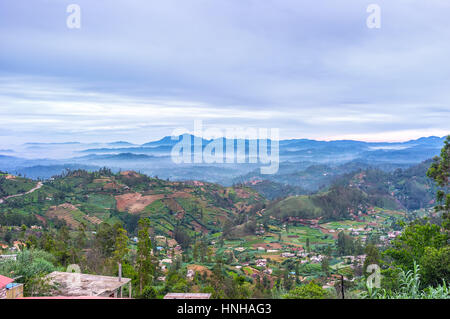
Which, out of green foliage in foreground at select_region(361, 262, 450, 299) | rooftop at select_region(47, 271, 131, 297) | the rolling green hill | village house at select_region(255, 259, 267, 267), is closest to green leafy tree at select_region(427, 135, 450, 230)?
green foliage in foreground at select_region(361, 262, 450, 299)

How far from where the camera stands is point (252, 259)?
33.9 m

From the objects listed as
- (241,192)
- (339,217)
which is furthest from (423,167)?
(241,192)

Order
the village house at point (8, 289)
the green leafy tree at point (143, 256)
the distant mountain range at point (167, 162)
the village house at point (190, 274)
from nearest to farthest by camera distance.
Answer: the village house at point (8, 289) → the green leafy tree at point (143, 256) → the village house at point (190, 274) → the distant mountain range at point (167, 162)

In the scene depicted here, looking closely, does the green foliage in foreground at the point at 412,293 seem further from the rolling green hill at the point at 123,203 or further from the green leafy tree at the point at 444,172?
the rolling green hill at the point at 123,203

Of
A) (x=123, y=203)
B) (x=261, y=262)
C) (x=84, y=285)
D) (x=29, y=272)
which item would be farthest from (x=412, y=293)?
(x=123, y=203)

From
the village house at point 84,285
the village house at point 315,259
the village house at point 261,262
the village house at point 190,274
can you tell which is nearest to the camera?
the village house at point 84,285

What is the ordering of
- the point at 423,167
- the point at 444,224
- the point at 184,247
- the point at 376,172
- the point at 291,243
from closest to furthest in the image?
the point at 444,224 < the point at 184,247 < the point at 291,243 < the point at 423,167 < the point at 376,172

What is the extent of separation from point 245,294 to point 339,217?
168 feet

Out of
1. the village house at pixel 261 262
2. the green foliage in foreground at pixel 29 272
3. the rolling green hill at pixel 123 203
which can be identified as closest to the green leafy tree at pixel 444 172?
the green foliage in foreground at pixel 29 272

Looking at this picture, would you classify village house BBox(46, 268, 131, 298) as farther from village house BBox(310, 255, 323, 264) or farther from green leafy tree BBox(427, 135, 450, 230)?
village house BBox(310, 255, 323, 264)

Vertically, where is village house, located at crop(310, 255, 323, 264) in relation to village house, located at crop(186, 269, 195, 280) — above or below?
below

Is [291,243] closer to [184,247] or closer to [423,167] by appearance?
[184,247]

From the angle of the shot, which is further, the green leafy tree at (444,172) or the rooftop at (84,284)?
the green leafy tree at (444,172)

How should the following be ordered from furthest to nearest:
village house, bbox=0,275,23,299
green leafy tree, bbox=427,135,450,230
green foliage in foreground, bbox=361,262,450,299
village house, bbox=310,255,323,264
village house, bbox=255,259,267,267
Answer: village house, bbox=310,255,323,264 → village house, bbox=255,259,267,267 → green leafy tree, bbox=427,135,450,230 → village house, bbox=0,275,23,299 → green foliage in foreground, bbox=361,262,450,299
